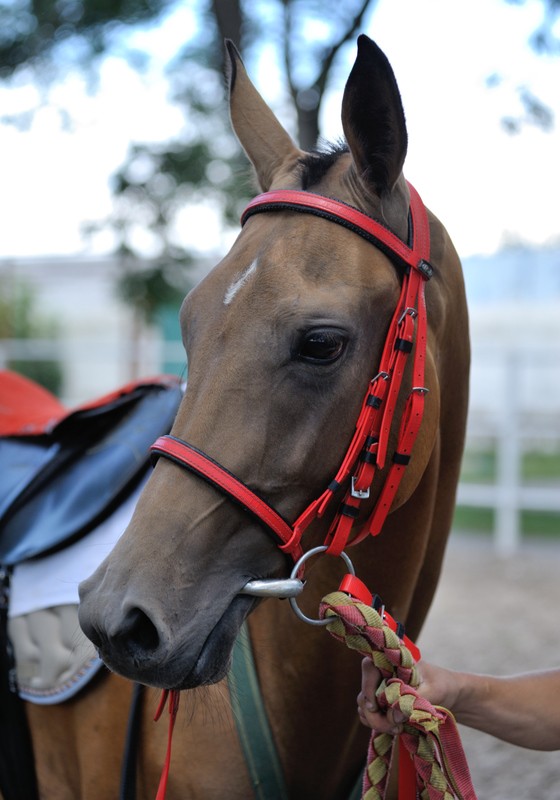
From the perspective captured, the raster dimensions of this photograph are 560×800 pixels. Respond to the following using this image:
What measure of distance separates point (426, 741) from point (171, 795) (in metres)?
0.60

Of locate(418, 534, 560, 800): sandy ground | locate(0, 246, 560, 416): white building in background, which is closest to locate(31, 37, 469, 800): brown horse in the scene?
locate(418, 534, 560, 800): sandy ground

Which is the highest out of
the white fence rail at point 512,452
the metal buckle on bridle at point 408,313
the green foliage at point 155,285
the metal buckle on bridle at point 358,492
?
the green foliage at point 155,285

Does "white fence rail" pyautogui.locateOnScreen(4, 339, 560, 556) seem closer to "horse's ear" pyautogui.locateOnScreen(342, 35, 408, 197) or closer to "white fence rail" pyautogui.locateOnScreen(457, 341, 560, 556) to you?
"white fence rail" pyautogui.locateOnScreen(457, 341, 560, 556)

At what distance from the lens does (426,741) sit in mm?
1560

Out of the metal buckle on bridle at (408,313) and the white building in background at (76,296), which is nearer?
the metal buckle on bridle at (408,313)

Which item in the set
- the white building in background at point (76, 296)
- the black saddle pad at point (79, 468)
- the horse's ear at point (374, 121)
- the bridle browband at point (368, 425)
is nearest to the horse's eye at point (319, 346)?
the bridle browband at point (368, 425)

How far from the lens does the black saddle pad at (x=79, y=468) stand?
2174 mm

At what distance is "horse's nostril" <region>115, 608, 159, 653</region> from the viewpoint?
4.30 ft

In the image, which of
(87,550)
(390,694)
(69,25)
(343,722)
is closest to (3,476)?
(87,550)

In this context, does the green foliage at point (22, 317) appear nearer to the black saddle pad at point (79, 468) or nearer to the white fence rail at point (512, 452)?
the white fence rail at point (512, 452)

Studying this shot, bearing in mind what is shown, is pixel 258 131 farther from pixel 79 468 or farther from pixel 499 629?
pixel 499 629

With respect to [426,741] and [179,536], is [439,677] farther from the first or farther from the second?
[179,536]

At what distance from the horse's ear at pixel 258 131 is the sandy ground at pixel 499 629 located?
3081mm

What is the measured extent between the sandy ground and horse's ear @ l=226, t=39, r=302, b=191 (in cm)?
308
